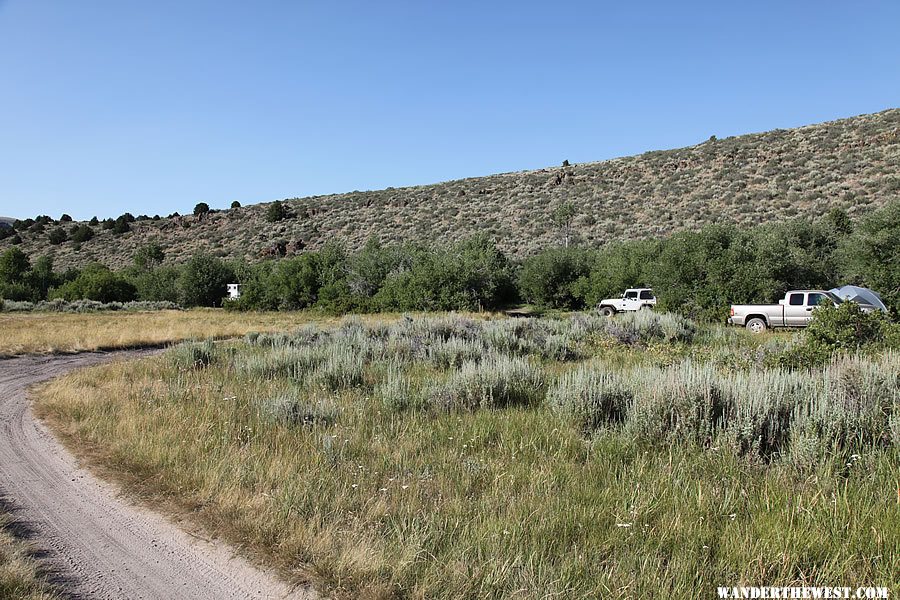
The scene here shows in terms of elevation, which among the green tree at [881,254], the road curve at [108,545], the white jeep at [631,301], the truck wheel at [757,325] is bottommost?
the truck wheel at [757,325]

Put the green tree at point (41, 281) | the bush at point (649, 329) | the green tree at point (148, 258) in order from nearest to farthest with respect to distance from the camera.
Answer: the bush at point (649, 329)
the green tree at point (41, 281)
the green tree at point (148, 258)

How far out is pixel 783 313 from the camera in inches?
755

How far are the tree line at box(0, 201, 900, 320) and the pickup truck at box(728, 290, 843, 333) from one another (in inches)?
81.5

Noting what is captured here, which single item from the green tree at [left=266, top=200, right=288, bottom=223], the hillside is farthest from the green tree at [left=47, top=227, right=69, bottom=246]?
the green tree at [left=266, top=200, right=288, bottom=223]

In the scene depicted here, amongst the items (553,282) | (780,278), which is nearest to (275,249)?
(553,282)

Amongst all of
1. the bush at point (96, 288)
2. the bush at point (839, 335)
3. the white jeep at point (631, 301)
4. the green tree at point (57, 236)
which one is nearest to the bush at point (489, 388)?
the bush at point (839, 335)

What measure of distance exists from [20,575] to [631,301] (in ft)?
88.2

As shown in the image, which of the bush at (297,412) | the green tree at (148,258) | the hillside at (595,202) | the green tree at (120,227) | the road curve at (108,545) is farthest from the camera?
the green tree at (120,227)

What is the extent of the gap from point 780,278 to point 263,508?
85.7 feet

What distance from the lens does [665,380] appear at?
6.06 meters

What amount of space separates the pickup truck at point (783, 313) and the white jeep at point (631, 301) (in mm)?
6134

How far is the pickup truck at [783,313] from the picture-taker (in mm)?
18797

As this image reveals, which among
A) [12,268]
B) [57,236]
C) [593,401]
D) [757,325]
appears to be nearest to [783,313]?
[757,325]

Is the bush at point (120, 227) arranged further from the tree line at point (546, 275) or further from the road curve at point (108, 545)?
the road curve at point (108, 545)
